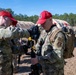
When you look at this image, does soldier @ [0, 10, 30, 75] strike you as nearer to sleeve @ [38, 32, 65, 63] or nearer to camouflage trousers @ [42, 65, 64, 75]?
sleeve @ [38, 32, 65, 63]

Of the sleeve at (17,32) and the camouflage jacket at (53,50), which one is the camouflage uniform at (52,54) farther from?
the sleeve at (17,32)

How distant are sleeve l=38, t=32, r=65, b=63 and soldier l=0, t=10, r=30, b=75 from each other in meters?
0.40

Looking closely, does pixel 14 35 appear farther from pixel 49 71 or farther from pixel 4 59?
pixel 49 71

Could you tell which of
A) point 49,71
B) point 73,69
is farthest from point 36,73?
point 73,69

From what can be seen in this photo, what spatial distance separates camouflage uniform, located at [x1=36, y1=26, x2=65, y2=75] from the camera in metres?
3.83

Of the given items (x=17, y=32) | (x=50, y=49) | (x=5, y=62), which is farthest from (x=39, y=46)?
(x=17, y=32)

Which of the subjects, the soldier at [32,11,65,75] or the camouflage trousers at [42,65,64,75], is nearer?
the soldier at [32,11,65,75]

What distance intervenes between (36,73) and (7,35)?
810 mm

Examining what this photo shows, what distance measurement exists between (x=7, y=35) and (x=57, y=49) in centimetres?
73

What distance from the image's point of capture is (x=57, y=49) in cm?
384

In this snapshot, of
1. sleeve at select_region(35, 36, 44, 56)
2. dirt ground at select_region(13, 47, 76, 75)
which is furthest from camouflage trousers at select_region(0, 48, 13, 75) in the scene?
dirt ground at select_region(13, 47, 76, 75)

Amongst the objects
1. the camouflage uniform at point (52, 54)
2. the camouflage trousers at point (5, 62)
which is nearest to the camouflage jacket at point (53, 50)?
the camouflage uniform at point (52, 54)

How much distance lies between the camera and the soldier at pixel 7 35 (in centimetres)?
362

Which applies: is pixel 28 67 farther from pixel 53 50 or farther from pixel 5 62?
pixel 53 50
